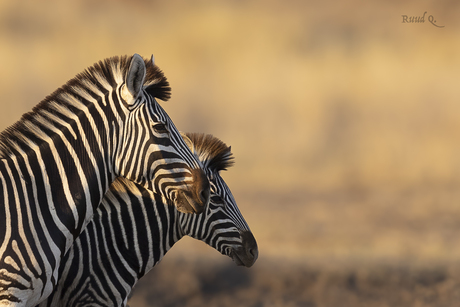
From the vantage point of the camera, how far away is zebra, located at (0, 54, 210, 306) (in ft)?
13.0

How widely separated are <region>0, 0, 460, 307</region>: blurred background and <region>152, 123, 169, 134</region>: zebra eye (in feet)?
27.5

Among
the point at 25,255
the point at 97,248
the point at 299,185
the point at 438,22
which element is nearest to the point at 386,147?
the point at 299,185

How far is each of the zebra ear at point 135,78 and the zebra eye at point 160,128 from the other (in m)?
0.26

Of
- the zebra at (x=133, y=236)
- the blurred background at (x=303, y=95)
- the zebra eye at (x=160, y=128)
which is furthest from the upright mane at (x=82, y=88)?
the blurred background at (x=303, y=95)

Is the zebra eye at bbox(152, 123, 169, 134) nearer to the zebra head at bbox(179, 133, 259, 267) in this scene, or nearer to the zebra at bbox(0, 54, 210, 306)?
the zebra at bbox(0, 54, 210, 306)

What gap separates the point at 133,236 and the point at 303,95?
40.0ft

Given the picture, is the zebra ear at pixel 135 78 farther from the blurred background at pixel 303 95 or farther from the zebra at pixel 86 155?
the blurred background at pixel 303 95

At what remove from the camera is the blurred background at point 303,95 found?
47.3ft

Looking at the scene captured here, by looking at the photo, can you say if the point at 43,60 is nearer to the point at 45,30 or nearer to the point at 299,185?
the point at 45,30

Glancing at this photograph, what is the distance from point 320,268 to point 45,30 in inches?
449

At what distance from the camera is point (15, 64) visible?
1612 cm
